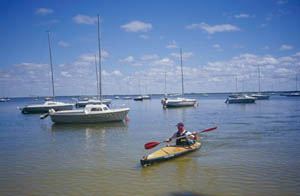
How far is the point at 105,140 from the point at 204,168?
9.04m

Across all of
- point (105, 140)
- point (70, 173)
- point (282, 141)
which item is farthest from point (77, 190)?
point (282, 141)

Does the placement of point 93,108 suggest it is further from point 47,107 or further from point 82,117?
point 47,107

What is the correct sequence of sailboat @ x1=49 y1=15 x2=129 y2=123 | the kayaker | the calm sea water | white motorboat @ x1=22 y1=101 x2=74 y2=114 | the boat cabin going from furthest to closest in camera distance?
white motorboat @ x1=22 y1=101 x2=74 y2=114
the boat cabin
sailboat @ x1=49 y1=15 x2=129 y2=123
the kayaker
the calm sea water

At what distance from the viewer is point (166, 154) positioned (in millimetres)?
11180

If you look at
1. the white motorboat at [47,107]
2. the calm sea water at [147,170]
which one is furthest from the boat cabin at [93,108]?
the white motorboat at [47,107]

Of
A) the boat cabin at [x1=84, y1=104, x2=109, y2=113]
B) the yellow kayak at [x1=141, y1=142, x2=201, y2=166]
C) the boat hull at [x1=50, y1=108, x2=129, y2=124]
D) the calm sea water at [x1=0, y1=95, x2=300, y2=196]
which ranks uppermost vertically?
the boat cabin at [x1=84, y1=104, x2=109, y2=113]

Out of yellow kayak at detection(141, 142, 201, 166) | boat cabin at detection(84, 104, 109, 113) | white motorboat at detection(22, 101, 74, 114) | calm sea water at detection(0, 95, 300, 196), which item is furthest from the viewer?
white motorboat at detection(22, 101, 74, 114)

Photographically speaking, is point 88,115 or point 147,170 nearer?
point 147,170

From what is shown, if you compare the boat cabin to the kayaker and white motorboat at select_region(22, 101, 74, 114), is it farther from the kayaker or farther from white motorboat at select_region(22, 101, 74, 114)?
white motorboat at select_region(22, 101, 74, 114)

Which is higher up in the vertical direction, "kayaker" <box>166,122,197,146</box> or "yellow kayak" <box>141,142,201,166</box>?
"kayaker" <box>166,122,197,146</box>

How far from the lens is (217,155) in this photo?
492 inches

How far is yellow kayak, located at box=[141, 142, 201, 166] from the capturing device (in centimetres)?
1049

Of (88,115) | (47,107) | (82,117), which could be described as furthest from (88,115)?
(47,107)

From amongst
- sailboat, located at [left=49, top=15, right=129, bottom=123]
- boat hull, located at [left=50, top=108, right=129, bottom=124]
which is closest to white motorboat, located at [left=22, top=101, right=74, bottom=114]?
sailboat, located at [left=49, top=15, right=129, bottom=123]
